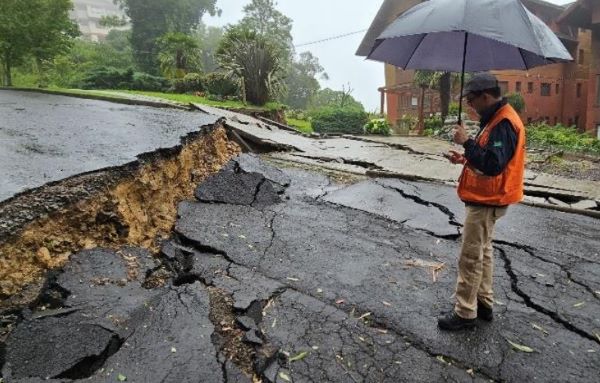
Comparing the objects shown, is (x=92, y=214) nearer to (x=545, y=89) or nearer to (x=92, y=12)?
(x=545, y=89)

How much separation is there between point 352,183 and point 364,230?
1.87 metres

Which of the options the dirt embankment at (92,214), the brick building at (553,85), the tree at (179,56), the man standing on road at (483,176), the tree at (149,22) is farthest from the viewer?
the tree at (149,22)

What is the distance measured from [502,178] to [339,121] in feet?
50.5

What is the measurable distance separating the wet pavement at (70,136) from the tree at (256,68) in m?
7.74

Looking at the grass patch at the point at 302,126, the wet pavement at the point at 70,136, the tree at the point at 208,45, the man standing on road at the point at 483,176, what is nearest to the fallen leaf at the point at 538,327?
the man standing on road at the point at 483,176

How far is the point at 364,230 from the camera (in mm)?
4758

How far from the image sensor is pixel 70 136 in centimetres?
496

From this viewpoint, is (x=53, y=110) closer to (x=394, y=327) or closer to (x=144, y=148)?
(x=144, y=148)

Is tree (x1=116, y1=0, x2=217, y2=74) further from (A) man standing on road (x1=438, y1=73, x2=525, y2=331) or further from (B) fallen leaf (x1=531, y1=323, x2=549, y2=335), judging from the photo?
(B) fallen leaf (x1=531, y1=323, x2=549, y2=335)

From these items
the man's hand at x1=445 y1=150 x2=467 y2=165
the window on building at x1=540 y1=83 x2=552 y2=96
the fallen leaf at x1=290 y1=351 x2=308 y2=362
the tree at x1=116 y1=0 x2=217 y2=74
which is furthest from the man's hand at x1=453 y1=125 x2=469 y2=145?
the tree at x1=116 y1=0 x2=217 y2=74

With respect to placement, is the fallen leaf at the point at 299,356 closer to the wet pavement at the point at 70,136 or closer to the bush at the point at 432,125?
the wet pavement at the point at 70,136

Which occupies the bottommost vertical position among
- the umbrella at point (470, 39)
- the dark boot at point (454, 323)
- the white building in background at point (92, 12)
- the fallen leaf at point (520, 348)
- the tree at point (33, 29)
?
the fallen leaf at point (520, 348)

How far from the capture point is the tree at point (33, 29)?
371 inches

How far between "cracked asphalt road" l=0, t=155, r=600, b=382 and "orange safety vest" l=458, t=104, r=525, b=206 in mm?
969
